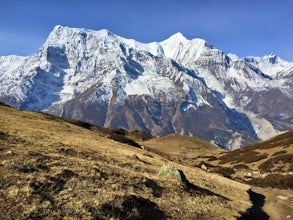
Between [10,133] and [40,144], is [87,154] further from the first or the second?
[10,133]

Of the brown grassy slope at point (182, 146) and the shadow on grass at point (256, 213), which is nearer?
the shadow on grass at point (256, 213)

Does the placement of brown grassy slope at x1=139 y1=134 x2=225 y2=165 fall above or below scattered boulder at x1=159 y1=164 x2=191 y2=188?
above

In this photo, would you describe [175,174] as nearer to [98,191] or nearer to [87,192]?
[98,191]

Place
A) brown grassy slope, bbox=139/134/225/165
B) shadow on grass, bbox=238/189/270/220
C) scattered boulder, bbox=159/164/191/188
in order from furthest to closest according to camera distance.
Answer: brown grassy slope, bbox=139/134/225/165 < scattered boulder, bbox=159/164/191/188 < shadow on grass, bbox=238/189/270/220

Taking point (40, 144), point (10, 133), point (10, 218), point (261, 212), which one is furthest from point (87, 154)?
point (10, 218)

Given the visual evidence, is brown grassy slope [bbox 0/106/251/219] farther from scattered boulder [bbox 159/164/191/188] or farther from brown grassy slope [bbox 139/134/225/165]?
brown grassy slope [bbox 139/134/225/165]

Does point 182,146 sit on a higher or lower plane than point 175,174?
higher

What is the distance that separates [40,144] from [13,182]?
52.0ft

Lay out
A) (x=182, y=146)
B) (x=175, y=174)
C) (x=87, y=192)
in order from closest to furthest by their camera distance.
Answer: (x=87, y=192), (x=175, y=174), (x=182, y=146)

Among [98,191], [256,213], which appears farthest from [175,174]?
[98,191]

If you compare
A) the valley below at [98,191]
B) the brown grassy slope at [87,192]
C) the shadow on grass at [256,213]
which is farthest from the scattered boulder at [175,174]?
the shadow on grass at [256,213]

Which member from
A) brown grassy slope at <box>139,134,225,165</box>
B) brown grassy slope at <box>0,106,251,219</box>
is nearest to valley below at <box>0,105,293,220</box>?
brown grassy slope at <box>0,106,251,219</box>

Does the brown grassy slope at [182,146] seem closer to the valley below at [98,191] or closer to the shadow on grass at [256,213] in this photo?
the valley below at [98,191]

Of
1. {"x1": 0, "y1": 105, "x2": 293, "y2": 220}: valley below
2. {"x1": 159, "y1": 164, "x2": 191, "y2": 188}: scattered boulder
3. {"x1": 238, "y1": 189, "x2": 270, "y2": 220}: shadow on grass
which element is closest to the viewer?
{"x1": 0, "y1": 105, "x2": 293, "y2": 220}: valley below
